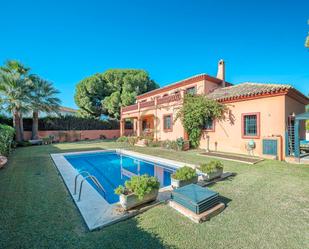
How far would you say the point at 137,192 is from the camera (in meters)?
4.45

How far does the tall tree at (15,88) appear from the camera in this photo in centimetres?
1736

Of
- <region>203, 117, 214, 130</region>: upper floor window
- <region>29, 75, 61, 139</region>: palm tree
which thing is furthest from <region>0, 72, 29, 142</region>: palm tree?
<region>203, 117, 214, 130</region>: upper floor window

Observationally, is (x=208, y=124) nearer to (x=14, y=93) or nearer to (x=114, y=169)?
(x=114, y=169)

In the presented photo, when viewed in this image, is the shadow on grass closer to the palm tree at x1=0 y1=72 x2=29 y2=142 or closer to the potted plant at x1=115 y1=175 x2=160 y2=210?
the potted plant at x1=115 y1=175 x2=160 y2=210

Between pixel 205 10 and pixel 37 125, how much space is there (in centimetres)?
2300

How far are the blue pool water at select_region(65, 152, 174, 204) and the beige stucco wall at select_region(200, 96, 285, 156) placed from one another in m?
5.90

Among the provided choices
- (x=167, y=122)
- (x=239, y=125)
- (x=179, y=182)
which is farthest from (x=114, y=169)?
(x=239, y=125)

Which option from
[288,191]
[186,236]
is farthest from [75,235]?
[288,191]

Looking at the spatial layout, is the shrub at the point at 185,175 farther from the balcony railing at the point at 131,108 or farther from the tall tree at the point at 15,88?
the tall tree at the point at 15,88

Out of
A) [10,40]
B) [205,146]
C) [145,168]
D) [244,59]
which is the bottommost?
[145,168]

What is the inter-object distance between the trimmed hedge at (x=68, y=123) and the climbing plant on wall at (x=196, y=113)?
54.4 feet

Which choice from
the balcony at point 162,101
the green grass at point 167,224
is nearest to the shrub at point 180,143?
the balcony at point 162,101

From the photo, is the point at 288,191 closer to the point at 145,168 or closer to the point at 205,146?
the point at 145,168

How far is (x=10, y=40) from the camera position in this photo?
1373 centimetres
